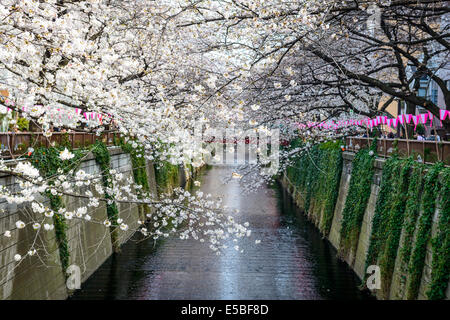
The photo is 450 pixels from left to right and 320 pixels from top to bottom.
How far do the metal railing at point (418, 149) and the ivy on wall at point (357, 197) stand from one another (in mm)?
511

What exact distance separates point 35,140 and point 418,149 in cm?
974

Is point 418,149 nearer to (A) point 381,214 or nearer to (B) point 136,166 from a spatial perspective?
(A) point 381,214

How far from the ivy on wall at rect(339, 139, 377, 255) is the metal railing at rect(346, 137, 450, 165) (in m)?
0.51

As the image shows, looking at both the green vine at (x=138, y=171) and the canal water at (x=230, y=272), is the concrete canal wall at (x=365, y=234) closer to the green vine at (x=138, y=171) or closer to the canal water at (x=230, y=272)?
the canal water at (x=230, y=272)

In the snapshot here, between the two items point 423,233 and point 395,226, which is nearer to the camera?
point 423,233

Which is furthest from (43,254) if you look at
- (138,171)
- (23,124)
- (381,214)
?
(138,171)

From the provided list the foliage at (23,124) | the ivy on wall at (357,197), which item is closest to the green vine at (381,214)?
the ivy on wall at (357,197)

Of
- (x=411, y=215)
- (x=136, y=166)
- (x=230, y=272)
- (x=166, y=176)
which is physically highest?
(x=136, y=166)

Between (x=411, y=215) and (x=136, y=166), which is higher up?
(x=136, y=166)

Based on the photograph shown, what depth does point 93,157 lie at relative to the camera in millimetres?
15797

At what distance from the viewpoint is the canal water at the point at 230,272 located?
13.3m

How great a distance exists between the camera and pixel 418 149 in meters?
11.0
